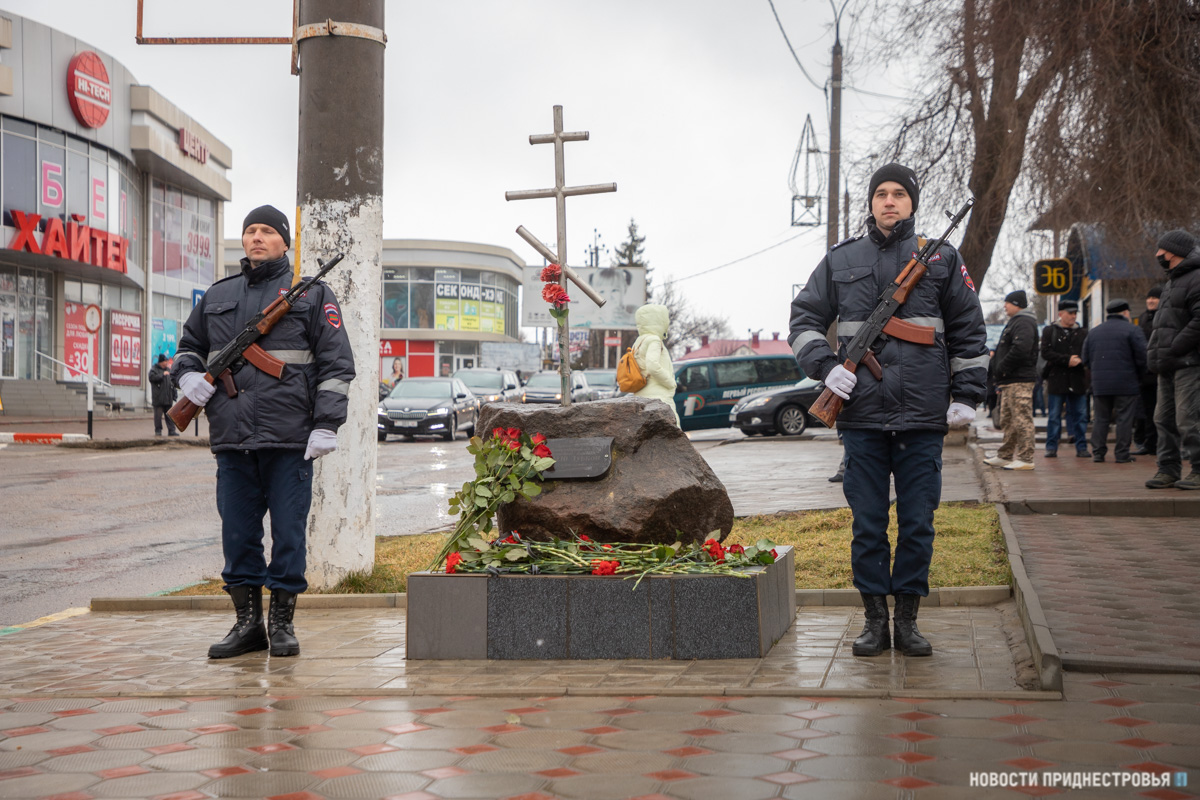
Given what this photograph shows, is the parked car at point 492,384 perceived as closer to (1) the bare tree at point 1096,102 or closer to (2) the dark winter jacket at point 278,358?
(1) the bare tree at point 1096,102

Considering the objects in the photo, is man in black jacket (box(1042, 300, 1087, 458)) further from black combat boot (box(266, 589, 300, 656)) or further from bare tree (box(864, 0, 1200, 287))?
black combat boot (box(266, 589, 300, 656))

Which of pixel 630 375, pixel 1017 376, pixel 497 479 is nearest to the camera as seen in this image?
pixel 497 479

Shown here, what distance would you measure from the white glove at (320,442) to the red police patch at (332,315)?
53cm

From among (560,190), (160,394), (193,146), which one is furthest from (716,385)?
(193,146)

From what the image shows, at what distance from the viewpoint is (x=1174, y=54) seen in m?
12.3

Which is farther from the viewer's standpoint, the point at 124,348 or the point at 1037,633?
the point at 124,348

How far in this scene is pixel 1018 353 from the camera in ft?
39.5

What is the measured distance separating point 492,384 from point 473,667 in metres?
27.7

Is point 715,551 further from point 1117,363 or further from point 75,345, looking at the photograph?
point 75,345

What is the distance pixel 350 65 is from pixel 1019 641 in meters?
4.90

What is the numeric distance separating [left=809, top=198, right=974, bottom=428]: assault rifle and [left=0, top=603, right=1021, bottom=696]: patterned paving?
1.08 metres

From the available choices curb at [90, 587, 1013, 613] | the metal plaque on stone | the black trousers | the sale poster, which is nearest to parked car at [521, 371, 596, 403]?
the sale poster

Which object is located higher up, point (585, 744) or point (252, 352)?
point (252, 352)

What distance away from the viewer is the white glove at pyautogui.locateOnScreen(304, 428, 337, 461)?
5.21 meters
